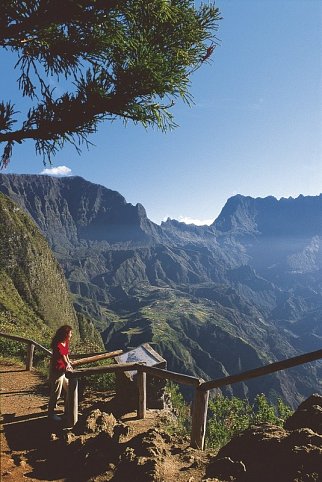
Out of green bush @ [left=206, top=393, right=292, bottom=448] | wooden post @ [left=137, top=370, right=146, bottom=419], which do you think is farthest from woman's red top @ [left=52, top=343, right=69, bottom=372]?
green bush @ [left=206, top=393, right=292, bottom=448]

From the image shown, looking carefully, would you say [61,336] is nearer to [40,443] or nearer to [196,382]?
[40,443]

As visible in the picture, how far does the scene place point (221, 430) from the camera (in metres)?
9.20

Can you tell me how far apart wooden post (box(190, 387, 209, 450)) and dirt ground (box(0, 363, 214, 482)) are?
25cm

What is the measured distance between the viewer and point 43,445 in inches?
282

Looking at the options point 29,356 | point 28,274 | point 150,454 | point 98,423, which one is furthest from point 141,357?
point 28,274

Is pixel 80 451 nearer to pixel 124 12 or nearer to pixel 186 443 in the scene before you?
pixel 186 443

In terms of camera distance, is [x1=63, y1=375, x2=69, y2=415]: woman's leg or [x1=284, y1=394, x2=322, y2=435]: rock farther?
[x1=63, y1=375, x2=69, y2=415]: woman's leg

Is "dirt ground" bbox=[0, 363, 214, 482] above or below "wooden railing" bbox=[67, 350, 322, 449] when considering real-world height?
below

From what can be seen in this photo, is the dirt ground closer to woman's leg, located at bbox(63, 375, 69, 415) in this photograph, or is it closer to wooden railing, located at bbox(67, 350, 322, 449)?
wooden railing, located at bbox(67, 350, 322, 449)

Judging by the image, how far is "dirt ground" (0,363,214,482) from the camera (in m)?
5.75

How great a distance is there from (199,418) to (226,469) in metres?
1.89

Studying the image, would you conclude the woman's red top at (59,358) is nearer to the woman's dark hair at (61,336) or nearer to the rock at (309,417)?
the woman's dark hair at (61,336)

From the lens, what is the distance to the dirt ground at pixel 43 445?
18.9 feet

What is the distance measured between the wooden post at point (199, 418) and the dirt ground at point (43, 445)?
0.82ft
